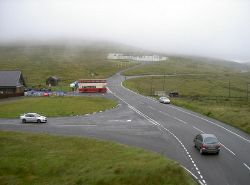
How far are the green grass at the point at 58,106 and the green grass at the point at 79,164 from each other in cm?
2056

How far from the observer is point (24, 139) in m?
45.7

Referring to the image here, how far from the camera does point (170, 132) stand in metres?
48.9

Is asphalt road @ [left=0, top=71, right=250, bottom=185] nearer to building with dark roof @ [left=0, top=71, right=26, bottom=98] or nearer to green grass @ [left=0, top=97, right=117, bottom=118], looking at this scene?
green grass @ [left=0, top=97, right=117, bottom=118]

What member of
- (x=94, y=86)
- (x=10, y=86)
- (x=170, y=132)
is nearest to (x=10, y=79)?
(x=10, y=86)

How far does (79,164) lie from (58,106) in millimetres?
39023

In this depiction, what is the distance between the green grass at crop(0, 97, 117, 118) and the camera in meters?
66.9

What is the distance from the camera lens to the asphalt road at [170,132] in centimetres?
3278

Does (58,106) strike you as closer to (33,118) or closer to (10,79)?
(33,118)

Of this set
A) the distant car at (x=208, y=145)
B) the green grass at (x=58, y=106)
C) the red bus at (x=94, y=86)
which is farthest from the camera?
the red bus at (x=94, y=86)

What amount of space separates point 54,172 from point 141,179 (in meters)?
9.34

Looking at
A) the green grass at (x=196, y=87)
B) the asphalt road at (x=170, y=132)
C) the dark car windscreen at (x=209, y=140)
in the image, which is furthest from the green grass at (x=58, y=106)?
the dark car windscreen at (x=209, y=140)

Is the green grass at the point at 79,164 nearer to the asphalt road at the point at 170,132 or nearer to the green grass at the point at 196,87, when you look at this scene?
the asphalt road at the point at 170,132

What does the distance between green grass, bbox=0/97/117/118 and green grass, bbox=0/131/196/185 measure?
67.5 feet

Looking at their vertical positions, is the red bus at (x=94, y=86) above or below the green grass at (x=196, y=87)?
above
